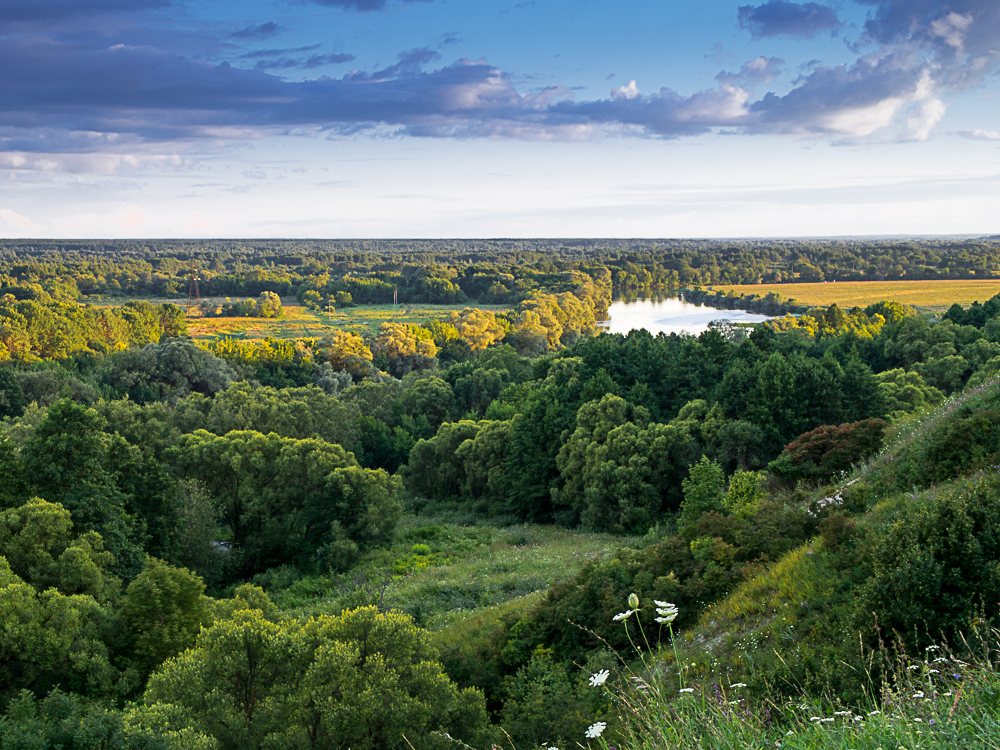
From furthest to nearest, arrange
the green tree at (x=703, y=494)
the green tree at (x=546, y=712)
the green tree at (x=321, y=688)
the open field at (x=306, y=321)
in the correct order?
the open field at (x=306, y=321) < the green tree at (x=703, y=494) < the green tree at (x=321, y=688) < the green tree at (x=546, y=712)

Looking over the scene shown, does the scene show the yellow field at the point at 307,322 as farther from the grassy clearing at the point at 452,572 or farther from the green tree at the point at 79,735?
the green tree at the point at 79,735

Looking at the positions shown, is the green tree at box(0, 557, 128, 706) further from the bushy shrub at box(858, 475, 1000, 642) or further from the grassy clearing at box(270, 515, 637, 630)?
the bushy shrub at box(858, 475, 1000, 642)

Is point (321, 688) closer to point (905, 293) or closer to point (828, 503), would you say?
point (828, 503)

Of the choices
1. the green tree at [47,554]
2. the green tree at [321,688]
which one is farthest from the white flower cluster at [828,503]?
the green tree at [47,554]

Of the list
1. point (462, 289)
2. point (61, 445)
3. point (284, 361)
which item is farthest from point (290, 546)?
point (462, 289)

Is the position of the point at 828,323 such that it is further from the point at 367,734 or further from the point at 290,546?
the point at 367,734

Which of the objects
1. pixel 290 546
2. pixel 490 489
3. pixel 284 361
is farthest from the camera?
pixel 284 361

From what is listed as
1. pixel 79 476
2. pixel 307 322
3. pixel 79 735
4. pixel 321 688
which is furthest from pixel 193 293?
pixel 79 735
